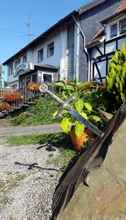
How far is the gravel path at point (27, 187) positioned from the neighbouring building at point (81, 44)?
591 inches

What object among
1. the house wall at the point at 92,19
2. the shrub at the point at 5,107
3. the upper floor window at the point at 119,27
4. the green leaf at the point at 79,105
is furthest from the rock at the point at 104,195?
the house wall at the point at 92,19

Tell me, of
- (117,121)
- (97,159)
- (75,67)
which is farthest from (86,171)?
(75,67)

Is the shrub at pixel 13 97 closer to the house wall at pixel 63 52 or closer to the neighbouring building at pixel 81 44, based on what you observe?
the neighbouring building at pixel 81 44

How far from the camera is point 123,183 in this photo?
2377 mm

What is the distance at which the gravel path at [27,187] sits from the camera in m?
5.00

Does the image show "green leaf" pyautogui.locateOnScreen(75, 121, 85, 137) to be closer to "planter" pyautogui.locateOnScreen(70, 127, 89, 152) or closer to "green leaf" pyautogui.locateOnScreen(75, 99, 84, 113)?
"planter" pyautogui.locateOnScreen(70, 127, 89, 152)

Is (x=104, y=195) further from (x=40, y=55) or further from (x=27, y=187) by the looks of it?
(x=40, y=55)

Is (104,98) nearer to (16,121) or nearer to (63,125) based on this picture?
(63,125)

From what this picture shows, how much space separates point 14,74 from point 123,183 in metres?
39.2

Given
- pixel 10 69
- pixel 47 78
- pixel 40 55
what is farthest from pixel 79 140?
pixel 10 69

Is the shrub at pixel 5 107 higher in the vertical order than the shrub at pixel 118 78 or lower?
lower

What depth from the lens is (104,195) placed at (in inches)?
93.6

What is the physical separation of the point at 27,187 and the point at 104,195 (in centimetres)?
355

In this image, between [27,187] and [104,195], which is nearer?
[104,195]
